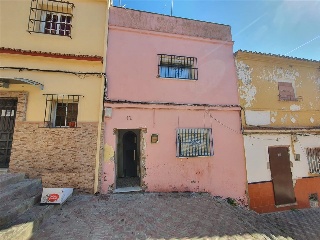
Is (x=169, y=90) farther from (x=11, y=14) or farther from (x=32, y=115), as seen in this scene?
(x=11, y=14)

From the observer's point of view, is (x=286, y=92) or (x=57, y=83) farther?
(x=286, y=92)

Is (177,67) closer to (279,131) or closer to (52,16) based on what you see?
(52,16)

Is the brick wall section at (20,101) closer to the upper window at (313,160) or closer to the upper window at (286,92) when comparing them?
the upper window at (286,92)

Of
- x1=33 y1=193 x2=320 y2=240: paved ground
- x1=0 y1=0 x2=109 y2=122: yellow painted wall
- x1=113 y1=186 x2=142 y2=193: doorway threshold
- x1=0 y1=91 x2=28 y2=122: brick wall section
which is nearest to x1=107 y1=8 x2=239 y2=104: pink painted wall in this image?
x1=0 y1=0 x2=109 y2=122: yellow painted wall

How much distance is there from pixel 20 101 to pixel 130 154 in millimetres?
5490

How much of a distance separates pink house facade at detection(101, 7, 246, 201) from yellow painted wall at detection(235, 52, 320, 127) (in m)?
0.73

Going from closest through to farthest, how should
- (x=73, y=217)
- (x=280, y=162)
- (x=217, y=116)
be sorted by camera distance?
(x=73, y=217), (x=217, y=116), (x=280, y=162)

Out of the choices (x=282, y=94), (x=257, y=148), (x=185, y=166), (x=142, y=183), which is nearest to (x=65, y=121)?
(x=142, y=183)

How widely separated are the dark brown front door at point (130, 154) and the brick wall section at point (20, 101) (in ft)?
16.0

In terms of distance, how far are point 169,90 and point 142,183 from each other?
3.82 meters

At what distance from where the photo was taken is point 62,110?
700cm

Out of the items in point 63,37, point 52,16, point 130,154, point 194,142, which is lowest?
point 130,154

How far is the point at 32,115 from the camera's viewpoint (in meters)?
6.45

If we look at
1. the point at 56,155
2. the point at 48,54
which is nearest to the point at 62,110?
the point at 56,155
